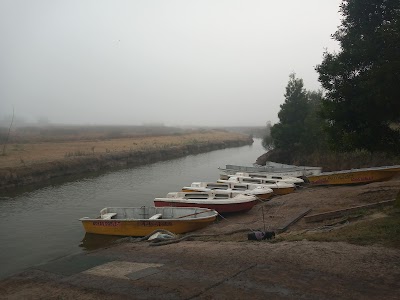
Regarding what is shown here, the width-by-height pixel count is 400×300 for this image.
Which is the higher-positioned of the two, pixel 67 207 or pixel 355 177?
pixel 355 177

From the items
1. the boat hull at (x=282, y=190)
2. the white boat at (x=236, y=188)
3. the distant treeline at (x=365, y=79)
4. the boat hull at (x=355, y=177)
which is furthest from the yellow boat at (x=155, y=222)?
the boat hull at (x=355, y=177)

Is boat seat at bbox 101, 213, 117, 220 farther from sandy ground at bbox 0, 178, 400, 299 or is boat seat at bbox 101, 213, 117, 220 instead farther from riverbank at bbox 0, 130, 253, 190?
riverbank at bbox 0, 130, 253, 190

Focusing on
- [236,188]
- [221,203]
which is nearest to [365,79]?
[221,203]

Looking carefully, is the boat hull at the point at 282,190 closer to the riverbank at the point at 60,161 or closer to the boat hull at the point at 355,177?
the boat hull at the point at 355,177

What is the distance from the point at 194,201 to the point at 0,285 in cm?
1138

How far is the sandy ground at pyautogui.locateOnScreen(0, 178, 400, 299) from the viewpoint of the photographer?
782 cm

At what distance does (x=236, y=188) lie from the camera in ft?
85.7

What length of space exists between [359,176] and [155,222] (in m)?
15.8

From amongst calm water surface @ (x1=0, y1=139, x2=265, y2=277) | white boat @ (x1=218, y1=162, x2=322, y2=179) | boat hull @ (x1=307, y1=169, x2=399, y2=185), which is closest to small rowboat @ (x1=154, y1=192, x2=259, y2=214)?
calm water surface @ (x1=0, y1=139, x2=265, y2=277)

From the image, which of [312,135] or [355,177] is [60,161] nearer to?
[312,135]

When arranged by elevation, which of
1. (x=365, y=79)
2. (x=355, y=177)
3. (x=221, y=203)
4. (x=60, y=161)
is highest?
(x=365, y=79)

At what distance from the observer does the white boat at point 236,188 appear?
22745mm

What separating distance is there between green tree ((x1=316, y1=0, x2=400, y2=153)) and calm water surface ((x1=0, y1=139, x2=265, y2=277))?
42.0 feet

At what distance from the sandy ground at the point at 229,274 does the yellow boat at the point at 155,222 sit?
367 centimetres
